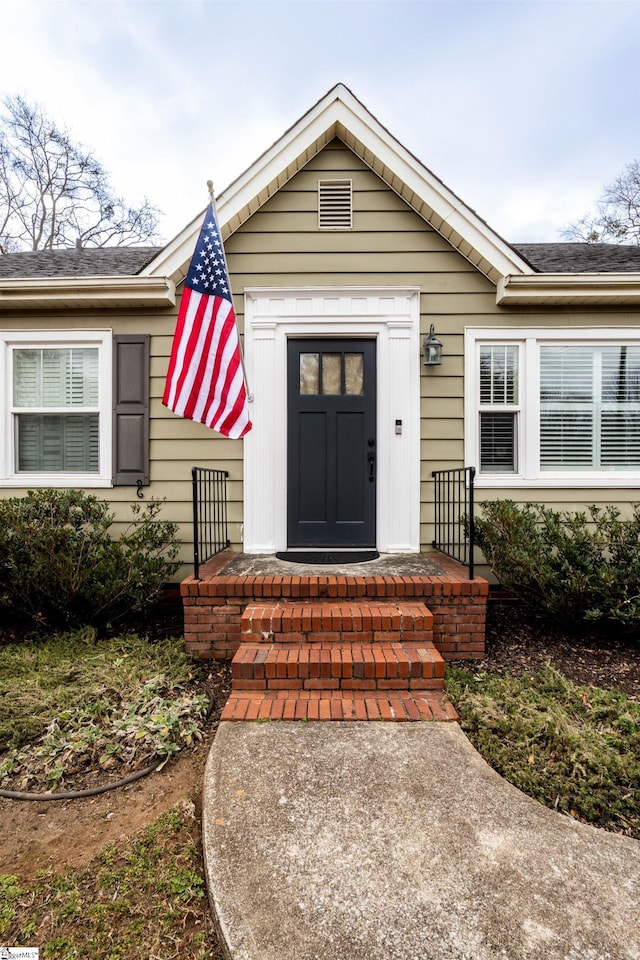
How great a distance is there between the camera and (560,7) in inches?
260

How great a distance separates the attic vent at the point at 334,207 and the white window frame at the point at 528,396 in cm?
155

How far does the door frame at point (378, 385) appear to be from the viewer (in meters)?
4.39

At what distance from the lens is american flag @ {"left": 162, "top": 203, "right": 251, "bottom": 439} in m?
3.68

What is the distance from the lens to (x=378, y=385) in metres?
4.42

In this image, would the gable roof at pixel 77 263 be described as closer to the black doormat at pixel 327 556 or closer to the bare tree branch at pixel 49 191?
the black doormat at pixel 327 556

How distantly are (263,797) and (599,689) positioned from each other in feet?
7.28

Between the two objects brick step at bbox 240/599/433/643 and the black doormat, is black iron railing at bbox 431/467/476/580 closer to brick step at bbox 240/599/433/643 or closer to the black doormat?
the black doormat

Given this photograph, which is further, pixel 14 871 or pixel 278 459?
pixel 278 459

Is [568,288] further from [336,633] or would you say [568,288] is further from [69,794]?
[69,794]

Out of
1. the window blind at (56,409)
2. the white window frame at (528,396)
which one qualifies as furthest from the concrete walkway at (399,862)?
the window blind at (56,409)

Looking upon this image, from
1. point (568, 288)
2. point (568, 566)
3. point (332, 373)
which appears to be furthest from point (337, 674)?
point (568, 288)

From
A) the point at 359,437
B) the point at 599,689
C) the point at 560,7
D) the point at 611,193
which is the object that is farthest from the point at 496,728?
the point at 611,193

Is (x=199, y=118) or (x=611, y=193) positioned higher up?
(x=199, y=118)

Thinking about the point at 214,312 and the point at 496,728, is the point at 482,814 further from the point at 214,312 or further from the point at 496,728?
the point at 214,312
